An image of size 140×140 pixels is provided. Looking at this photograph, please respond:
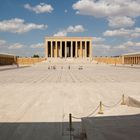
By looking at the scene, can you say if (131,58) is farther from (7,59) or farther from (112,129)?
(112,129)

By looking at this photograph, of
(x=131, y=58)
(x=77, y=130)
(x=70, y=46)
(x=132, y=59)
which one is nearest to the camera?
(x=77, y=130)

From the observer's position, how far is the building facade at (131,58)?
2814 inches

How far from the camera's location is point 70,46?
83.1 metres

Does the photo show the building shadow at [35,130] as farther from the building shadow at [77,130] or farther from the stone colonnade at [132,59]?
the stone colonnade at [132,59]

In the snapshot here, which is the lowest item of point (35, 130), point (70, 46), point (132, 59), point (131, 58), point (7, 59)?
point (35, 130)

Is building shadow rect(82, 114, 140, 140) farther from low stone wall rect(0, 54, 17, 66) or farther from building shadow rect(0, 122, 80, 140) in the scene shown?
low stone wall rect(0, 54, 17, 66)

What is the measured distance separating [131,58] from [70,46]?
21.9 meters

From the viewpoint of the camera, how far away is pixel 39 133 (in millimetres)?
6523

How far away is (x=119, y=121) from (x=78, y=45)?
7645cm

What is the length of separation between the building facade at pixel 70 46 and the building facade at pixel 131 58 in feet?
44.9

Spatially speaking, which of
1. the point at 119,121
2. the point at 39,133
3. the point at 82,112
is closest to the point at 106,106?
the point at 82,112

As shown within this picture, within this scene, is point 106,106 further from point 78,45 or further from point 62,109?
point 78,45

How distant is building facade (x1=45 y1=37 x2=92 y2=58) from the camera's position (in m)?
79.6

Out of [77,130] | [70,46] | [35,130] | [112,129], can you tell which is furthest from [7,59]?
[112,129]
